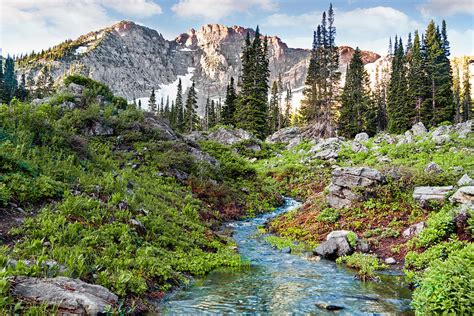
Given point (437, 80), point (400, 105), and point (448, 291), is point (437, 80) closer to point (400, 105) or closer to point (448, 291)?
point (400, 105)

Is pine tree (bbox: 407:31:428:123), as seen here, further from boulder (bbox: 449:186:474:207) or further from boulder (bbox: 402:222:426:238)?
boulder (bbox: 402:222:426:238)

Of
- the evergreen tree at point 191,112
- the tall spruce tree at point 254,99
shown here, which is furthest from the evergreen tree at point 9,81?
the tall spruce tree at point 254,99

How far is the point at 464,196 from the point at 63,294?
1289 cm

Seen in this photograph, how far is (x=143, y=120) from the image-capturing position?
26.3 metres

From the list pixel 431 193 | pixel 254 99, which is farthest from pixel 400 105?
pixel 431 193

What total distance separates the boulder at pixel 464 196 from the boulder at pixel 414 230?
57.3 inches

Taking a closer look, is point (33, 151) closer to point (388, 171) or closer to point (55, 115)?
point (55, 115)

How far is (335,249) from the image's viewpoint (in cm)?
1274

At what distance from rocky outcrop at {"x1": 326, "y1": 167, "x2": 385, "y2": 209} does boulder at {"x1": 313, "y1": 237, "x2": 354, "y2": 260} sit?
3943 millimetres

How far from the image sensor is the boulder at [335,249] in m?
12.7

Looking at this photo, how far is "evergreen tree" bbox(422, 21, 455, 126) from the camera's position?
181 ft

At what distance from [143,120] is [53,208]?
1648 cm

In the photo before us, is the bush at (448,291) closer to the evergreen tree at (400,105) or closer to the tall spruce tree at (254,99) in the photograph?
the tall spruce tree at (254,99)

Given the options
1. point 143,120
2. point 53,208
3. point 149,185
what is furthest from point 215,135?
point 53,208
